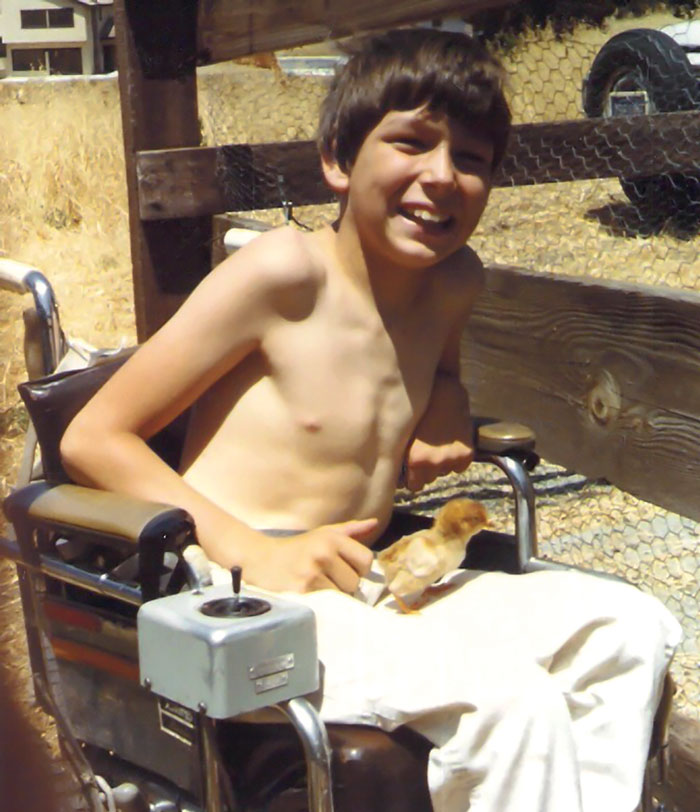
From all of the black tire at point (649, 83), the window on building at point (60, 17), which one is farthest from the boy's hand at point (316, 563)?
the black tire at point (649, 83)

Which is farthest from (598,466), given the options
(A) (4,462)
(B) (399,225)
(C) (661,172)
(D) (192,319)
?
(A) (4,462)

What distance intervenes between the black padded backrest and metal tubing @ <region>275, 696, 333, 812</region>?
603 millimetres

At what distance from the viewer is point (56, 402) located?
1.93m

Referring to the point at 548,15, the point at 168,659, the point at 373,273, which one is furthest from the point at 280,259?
the point at 548,15

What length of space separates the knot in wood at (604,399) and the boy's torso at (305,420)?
96 cm

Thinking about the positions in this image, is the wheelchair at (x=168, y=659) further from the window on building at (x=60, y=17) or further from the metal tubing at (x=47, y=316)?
the window on building at (x=60, y=17)

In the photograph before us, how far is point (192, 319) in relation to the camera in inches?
74.6

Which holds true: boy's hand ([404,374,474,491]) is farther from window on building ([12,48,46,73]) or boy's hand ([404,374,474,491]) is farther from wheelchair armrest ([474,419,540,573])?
window on building ([12,48,46,73])

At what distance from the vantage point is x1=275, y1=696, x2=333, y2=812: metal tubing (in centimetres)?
148

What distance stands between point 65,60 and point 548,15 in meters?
1.45

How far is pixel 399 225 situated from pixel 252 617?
2.40ft

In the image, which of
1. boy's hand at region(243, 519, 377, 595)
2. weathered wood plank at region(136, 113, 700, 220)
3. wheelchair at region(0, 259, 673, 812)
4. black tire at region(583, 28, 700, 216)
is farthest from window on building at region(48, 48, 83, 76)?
black tire at region(583, 28, 700, 216)

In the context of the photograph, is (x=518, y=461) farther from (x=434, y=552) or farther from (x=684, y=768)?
(x=684, y=768)

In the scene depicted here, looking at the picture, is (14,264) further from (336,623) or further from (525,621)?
(525,621)
